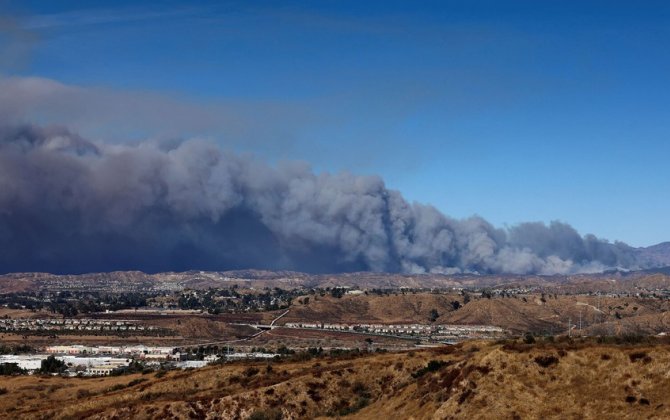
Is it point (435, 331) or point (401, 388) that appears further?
point (435, 331)

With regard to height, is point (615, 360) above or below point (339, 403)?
above

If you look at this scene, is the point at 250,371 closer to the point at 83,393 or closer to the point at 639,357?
the point at 83,393

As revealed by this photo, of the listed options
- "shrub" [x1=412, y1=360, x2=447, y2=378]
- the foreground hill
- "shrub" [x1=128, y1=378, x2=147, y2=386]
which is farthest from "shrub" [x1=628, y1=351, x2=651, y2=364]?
"shrub" [x1=128, y1=378, x2=147, y2=386]

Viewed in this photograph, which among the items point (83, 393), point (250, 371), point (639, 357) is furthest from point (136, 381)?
point (639, 357)

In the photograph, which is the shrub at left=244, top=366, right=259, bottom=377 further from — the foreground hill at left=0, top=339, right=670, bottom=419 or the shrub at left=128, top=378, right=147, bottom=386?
the shrub at left=128, top=378, right=147, bottom=386

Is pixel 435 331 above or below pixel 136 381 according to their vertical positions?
above

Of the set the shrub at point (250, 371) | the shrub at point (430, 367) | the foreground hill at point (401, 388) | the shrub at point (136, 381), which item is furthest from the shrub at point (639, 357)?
the shrub at point (136, 381)

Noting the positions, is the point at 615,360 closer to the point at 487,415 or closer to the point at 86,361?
the point at 487,415

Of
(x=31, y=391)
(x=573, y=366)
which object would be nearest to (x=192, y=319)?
(x=31, y=391)

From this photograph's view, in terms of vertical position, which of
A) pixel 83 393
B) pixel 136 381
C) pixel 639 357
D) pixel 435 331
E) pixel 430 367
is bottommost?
pixel 83 393
